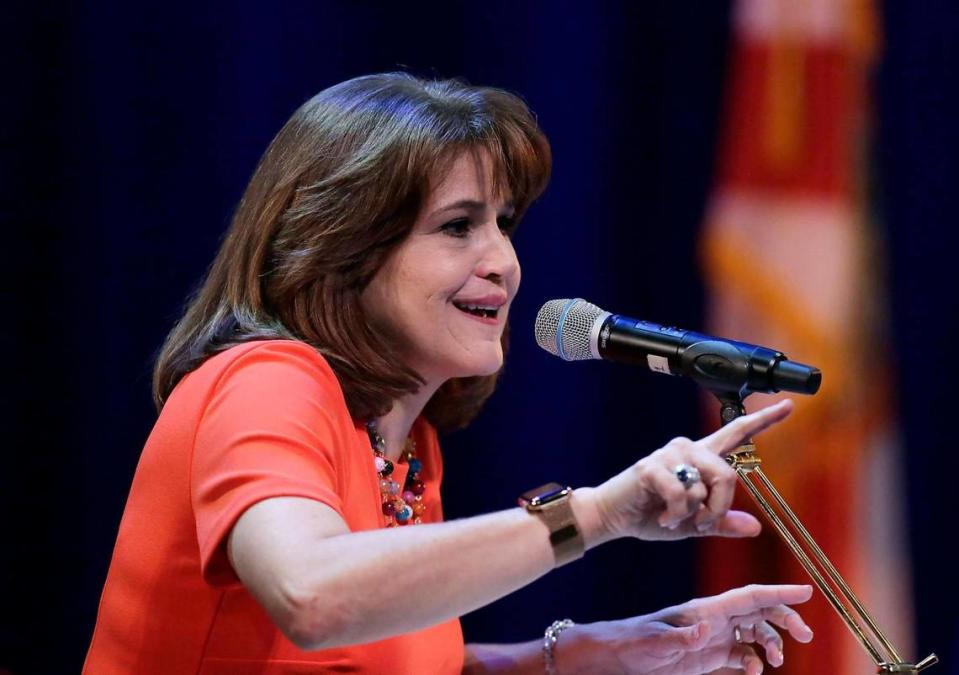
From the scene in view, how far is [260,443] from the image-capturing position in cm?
123

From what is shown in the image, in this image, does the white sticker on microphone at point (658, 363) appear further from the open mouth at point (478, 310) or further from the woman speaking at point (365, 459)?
the open mouth at point (478, 310)

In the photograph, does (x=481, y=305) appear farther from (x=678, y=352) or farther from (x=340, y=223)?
(x=678, y=352)

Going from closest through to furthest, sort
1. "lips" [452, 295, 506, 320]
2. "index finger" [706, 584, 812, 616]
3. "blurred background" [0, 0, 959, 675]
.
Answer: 1. "index finger" [706, 584, 812, 616]
2. "lips" [452, 295, 506, 320]
3. "blurred background" [0, 0, 959, 675]

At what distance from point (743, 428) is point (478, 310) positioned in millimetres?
586

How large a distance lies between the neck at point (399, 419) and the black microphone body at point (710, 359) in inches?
17.1

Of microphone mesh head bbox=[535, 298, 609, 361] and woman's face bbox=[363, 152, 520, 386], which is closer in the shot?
microphone mesh head bbox=[535, 298, 609, 361]

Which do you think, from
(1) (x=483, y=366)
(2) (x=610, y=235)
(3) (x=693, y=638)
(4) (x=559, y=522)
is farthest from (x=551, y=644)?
(2) (x=610, y=235)

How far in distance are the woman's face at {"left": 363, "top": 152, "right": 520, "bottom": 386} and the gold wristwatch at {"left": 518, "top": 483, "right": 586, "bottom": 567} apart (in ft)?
1.61

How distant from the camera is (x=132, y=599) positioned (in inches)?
58.1

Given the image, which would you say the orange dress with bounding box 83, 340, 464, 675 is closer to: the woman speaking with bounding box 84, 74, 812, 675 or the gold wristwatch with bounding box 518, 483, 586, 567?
the woman speaking with bounding box 84, 74, 812, 675

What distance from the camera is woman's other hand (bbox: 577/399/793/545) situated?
112 centimetres

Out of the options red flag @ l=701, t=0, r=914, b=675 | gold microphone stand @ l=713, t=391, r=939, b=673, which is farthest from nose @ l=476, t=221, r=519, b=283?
red flag @ l=701, t=0, r=914, b=675

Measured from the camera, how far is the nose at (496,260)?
1.62 metres

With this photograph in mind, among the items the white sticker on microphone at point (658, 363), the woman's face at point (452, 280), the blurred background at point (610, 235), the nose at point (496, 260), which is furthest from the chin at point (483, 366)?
the blurred background at point (610, 235)
